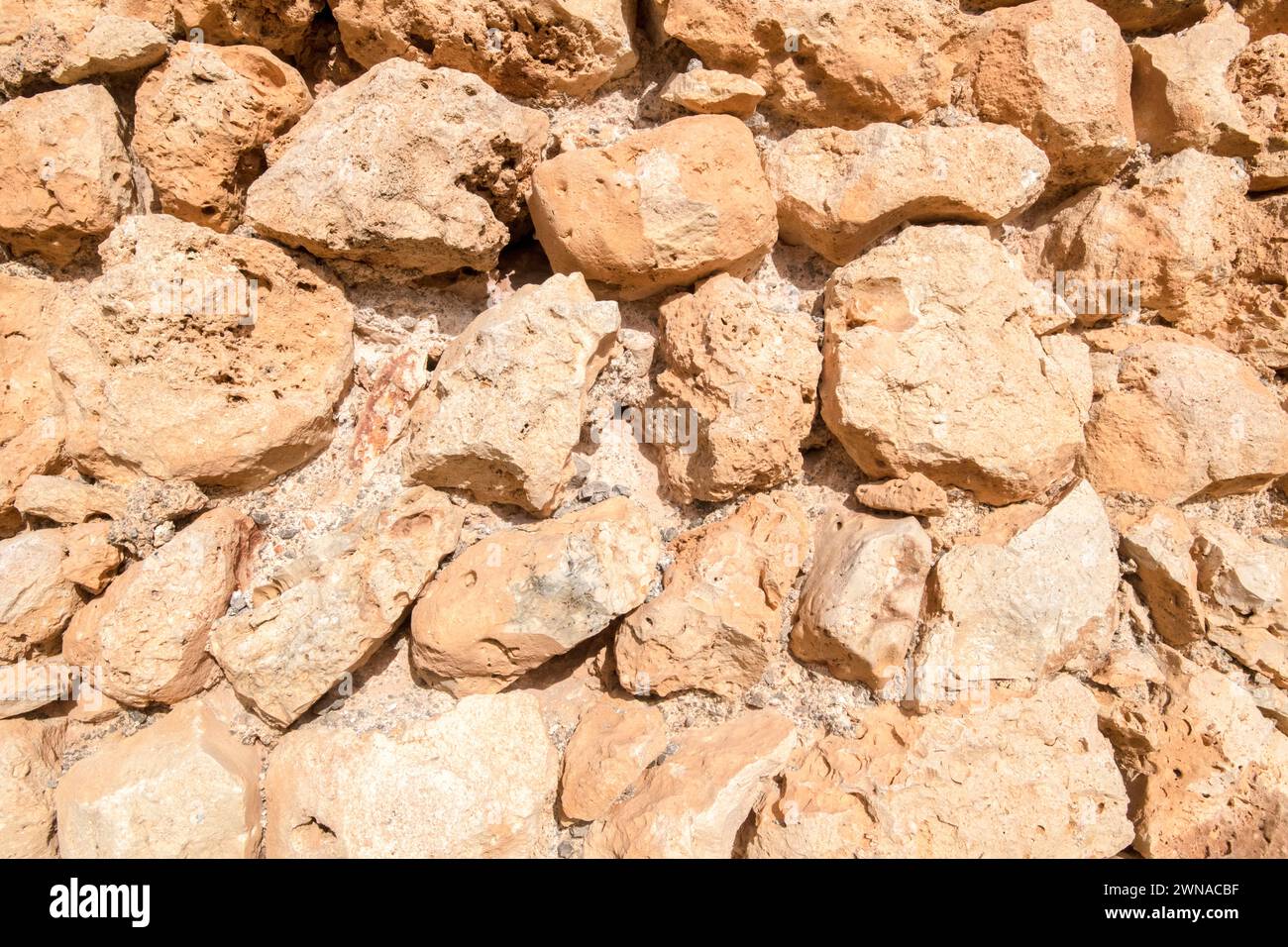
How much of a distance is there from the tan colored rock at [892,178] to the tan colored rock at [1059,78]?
0.07 m

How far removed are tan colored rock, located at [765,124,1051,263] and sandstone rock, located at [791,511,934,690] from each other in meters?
0.73

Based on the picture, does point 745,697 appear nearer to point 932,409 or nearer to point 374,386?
point 932,409

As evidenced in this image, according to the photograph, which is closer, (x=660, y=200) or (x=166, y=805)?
(x=166, y=805)

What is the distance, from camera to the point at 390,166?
169 cm

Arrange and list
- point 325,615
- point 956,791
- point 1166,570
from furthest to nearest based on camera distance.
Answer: point 1166,570 → point 325,615 → point 956,791

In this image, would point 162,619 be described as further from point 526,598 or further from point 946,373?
point 946,373

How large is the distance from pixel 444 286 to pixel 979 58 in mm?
1451

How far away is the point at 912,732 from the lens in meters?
1.57

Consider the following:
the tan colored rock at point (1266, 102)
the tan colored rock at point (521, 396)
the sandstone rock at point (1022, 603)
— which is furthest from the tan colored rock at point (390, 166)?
the tan colored rock at point (1266, 102)

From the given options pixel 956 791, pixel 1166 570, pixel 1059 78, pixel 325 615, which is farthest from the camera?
pixel 1059 78

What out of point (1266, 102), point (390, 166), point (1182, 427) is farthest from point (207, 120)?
point (1266, 102)

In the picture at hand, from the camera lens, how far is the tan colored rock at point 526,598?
5.25 ft

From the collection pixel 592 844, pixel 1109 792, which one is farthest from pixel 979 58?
pixel 592 844

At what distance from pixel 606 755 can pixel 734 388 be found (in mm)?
848
